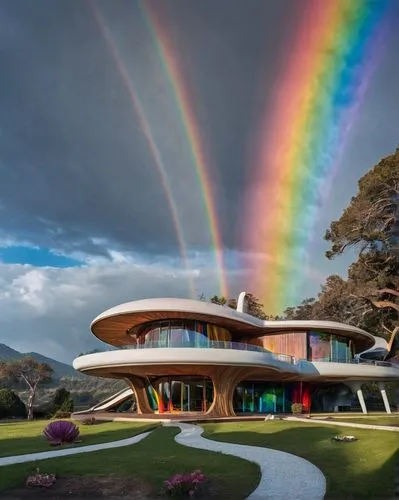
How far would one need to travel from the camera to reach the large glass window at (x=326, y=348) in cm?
3962

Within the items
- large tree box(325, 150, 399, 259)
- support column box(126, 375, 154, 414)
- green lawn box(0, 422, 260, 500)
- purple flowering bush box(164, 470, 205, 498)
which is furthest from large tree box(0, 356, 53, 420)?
purple flowering bush box(164, 470, 205, 498)

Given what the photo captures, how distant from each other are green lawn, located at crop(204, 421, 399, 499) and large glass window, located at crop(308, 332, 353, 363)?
16.8 meters

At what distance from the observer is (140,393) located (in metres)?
36.8

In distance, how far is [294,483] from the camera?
10844 millimetres

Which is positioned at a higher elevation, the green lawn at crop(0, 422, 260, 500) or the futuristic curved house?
the futuristic curved house

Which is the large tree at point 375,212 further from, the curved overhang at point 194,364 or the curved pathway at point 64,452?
the curved pathway at point 64,452

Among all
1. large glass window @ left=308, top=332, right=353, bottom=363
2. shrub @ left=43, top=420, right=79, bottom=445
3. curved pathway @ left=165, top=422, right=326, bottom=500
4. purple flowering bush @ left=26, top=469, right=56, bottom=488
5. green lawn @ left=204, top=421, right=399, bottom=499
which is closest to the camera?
curved pathway @ left=165, top=422, right=326, bottom=500

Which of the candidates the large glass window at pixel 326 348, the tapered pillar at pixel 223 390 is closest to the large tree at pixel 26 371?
the tapered pillar at pixel 223 390

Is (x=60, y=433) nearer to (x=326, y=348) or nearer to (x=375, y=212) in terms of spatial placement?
(x=326, y=348)

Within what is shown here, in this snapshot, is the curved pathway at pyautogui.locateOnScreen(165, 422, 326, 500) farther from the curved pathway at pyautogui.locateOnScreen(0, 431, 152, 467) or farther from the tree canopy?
the tree canopy

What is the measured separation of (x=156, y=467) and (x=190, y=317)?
69.1 feet

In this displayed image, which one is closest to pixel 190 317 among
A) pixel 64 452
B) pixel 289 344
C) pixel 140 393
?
pixel 140 393

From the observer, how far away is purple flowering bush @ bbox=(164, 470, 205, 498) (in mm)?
9906

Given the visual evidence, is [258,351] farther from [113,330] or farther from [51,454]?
[51,454]
